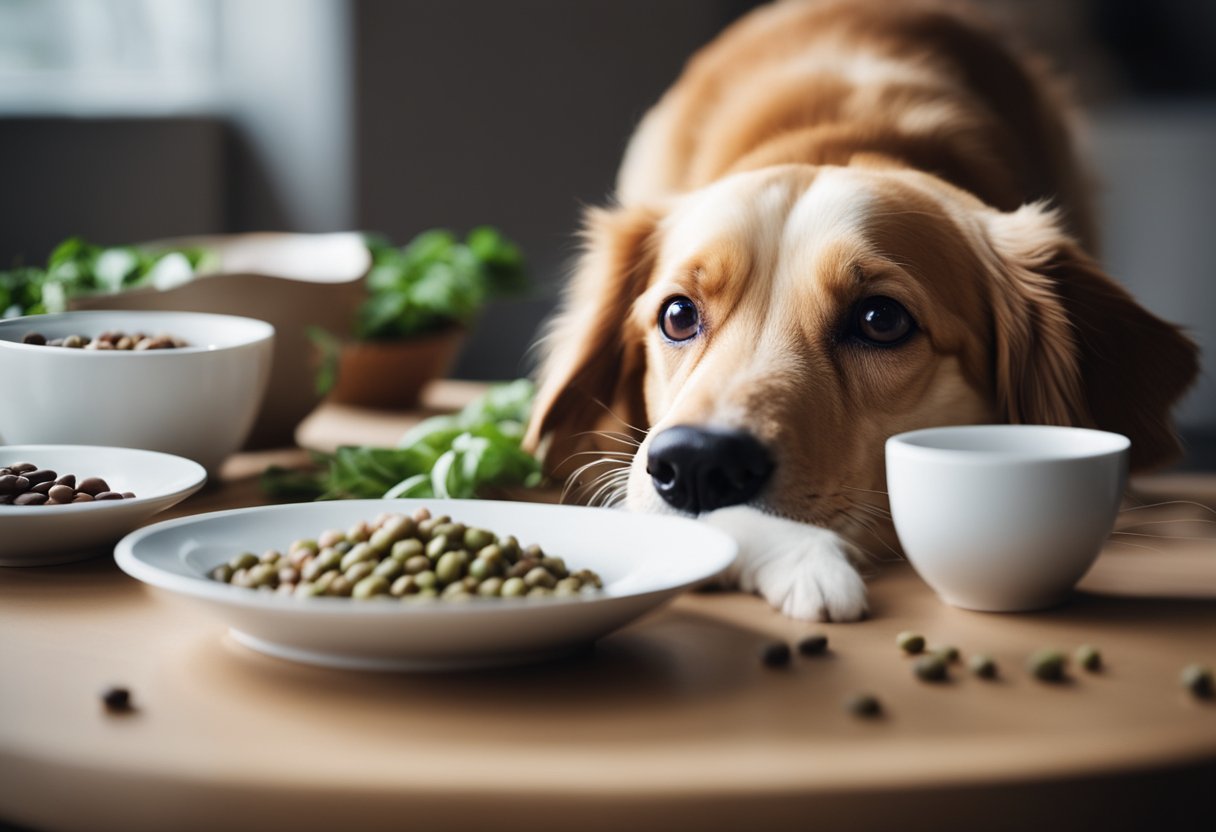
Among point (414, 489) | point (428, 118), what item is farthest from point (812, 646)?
point (428, 118)

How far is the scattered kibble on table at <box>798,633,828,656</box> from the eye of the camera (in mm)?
947

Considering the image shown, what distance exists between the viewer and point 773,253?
1.47 meters

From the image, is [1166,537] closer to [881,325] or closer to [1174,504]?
[1174,504]

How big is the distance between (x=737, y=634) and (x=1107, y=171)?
4805mm

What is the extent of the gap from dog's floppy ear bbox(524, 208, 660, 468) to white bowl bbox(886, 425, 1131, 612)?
710 mm

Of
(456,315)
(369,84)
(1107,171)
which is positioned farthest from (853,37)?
(1107,171)

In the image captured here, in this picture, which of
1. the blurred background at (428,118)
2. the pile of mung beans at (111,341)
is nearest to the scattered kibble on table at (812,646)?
the pile of mung beans at (111,341)

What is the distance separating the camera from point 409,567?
0.96m

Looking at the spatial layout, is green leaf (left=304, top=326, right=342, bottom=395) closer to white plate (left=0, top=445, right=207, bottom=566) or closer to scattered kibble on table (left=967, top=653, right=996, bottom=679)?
white plate (left=0, top=445, right=207, bottom=566)

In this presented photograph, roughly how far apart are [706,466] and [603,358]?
581mm

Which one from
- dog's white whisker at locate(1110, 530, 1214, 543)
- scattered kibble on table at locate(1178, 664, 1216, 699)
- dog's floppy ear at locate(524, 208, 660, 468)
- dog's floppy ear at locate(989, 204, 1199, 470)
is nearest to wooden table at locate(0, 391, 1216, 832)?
scattered kibble on table at locate(1178, 664, 1216, 699)

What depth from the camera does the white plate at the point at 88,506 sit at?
111 cm

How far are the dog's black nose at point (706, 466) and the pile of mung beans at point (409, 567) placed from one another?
22 centimetres

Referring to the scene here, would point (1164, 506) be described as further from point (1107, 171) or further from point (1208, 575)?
point (1107, 171)
